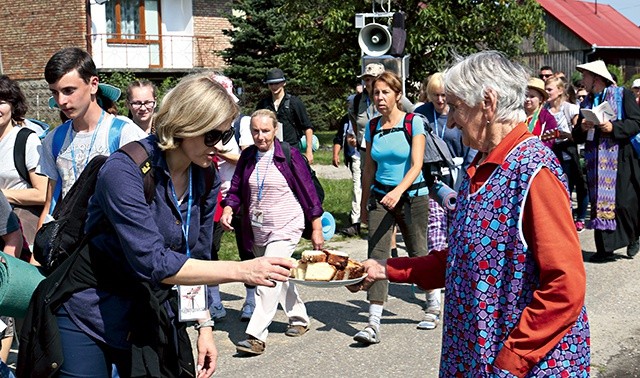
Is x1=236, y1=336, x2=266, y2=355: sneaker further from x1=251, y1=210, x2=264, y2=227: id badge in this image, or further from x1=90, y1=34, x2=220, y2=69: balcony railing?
x1=90, y1=34, x2=220, y2=69: balcony railing

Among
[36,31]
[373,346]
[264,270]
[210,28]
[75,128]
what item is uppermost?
[210,28]

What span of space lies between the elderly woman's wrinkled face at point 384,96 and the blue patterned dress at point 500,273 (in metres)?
3.92

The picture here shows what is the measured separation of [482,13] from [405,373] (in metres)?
21.1

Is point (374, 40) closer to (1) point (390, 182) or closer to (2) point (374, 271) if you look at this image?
(1) point (390, 182)

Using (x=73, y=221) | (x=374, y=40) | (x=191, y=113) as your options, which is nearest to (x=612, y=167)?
(x=374, y=40)

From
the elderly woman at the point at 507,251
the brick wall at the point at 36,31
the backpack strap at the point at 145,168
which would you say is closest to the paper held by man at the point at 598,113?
the elderly woman at the point at 507,251

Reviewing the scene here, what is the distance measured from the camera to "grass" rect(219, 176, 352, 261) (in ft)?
35.5

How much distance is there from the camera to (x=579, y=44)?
49.3 m

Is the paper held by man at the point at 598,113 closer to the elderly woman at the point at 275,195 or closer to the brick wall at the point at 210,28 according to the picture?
the elderly woman at the point at 275,195

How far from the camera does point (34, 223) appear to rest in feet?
18.9

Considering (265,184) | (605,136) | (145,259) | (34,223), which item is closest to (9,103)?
(34,223)

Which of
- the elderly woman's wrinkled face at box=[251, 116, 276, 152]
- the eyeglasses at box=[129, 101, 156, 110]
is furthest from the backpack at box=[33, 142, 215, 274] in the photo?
the eyeglasses at box=[129, 101, 156, 110]

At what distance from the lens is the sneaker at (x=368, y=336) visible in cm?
693

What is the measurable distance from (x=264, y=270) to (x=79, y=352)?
2.69 feet
